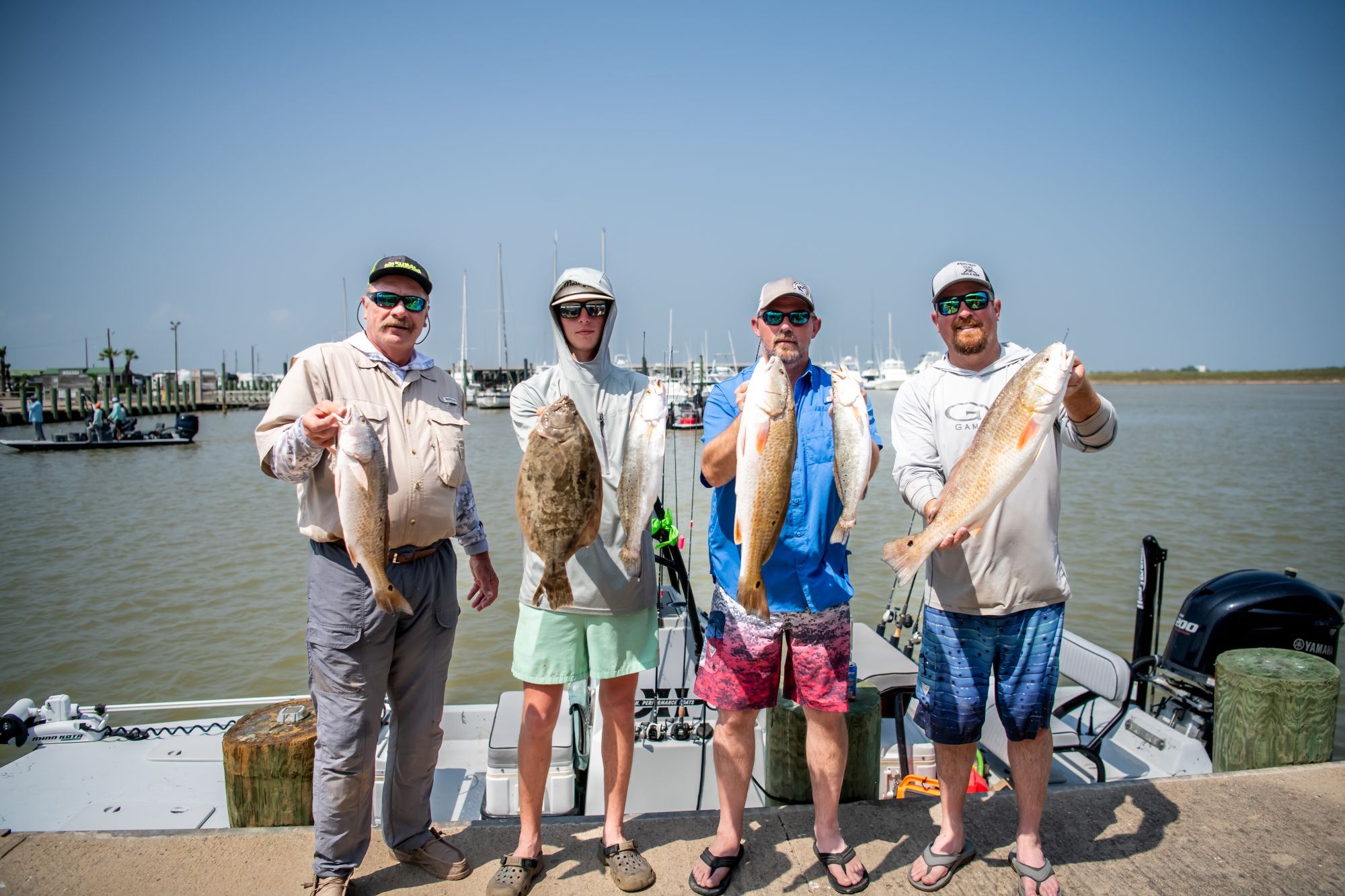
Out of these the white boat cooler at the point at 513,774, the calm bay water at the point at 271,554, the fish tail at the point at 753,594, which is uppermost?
the fish tail at the point at 753,594

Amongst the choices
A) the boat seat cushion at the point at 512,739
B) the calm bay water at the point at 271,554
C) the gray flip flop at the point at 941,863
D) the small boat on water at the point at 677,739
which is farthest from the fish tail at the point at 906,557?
the calm bay water at the point at 271,554

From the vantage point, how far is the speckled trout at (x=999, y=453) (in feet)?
9.45

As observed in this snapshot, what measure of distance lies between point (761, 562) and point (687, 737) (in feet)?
7.86

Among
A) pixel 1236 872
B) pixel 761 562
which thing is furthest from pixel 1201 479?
pixel 761 562

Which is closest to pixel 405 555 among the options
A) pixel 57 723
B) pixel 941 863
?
pixel 941 863

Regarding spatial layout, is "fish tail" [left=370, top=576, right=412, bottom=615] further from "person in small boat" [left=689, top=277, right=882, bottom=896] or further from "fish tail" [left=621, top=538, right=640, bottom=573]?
"person in small boat" [left=689, top=277, right=882, bottom=896]

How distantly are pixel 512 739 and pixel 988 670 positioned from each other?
283 cm

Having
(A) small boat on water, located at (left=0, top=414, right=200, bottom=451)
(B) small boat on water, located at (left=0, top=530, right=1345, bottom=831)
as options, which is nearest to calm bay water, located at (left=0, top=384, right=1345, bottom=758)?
(B) small boat on water, located at (left=0, top=530, right=1345, bottom=831)

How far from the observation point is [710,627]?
3432 millimetres

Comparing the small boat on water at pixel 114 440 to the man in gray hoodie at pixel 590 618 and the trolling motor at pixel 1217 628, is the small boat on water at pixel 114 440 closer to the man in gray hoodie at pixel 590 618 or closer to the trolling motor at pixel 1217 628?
the man in gray hoodie at pixel 590 618

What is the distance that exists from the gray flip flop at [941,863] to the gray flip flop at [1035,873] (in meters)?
0.21

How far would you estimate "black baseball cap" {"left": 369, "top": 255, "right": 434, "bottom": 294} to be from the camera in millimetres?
3252

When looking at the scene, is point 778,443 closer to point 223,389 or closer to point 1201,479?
point 1201,479

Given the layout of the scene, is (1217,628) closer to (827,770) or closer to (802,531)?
(827,770)
